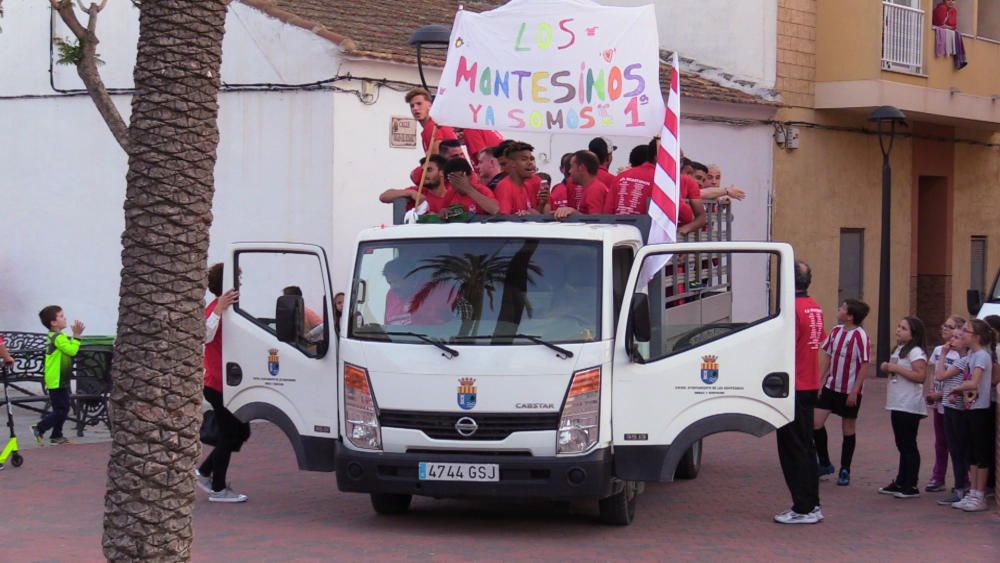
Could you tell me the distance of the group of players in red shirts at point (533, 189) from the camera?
10.8m

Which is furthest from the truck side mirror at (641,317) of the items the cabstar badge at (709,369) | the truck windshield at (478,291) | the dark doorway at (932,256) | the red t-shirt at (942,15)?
the dark doorway at (932,256)

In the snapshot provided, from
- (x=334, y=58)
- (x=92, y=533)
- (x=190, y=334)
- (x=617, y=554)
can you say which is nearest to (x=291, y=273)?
(x=334, y=58)

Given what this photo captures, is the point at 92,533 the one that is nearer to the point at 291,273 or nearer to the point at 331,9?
the point at 291,273

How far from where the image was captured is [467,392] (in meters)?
9.33

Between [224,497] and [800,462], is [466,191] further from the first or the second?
[800,462]

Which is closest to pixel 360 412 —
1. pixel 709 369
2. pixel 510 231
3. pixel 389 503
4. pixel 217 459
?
pixel 389 503

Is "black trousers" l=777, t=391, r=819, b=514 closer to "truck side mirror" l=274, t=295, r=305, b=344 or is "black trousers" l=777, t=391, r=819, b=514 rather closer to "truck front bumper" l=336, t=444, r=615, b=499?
"truck front bumper" l=336, t=444, r=615, b=499

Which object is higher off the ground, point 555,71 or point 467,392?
point 555,71

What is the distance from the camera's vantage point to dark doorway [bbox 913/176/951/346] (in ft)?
85.8

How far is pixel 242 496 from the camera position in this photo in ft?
36.5

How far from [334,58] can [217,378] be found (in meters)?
5.97

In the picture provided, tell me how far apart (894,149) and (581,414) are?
16859mm

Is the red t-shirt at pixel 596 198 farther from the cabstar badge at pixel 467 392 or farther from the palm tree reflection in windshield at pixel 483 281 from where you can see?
the cabstar badge at pixel 467 392

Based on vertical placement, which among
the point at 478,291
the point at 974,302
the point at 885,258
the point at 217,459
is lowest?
the point at 217,459
